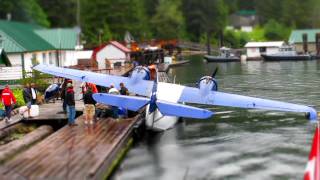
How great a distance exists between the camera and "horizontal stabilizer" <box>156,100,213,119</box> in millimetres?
21828

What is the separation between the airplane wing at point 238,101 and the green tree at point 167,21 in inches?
3845

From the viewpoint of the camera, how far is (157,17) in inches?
4983

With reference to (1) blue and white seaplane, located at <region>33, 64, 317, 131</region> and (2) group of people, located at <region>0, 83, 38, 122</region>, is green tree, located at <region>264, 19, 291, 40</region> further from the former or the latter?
(2) group of people, located at <region>0, 83, 38, 122</region>

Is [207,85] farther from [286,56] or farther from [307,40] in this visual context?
[307,40]

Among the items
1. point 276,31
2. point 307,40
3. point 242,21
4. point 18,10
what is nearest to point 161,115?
point 307,40

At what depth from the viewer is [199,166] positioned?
19312 mm

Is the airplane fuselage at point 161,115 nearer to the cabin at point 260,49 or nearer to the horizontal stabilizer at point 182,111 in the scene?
the horizontal stabilizer at point 182,111

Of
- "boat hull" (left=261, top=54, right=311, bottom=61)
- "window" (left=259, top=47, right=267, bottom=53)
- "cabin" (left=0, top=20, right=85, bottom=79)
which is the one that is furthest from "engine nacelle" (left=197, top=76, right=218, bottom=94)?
"window" (left=259, top=47, right=267, bottom=53)

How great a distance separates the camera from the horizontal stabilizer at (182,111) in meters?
21.8

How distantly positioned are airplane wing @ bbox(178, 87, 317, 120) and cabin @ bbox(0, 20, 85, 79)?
60.9 ft

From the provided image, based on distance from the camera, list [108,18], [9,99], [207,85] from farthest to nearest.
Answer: [108,18] < [207,85] < [9,99]

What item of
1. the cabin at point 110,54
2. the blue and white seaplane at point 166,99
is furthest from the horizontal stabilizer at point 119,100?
the cabin at point 110,54

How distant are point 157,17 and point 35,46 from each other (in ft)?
239

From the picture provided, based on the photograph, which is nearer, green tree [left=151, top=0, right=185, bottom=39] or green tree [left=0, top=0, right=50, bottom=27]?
green tree [left=0, top=0, right=50, bottom=27]
